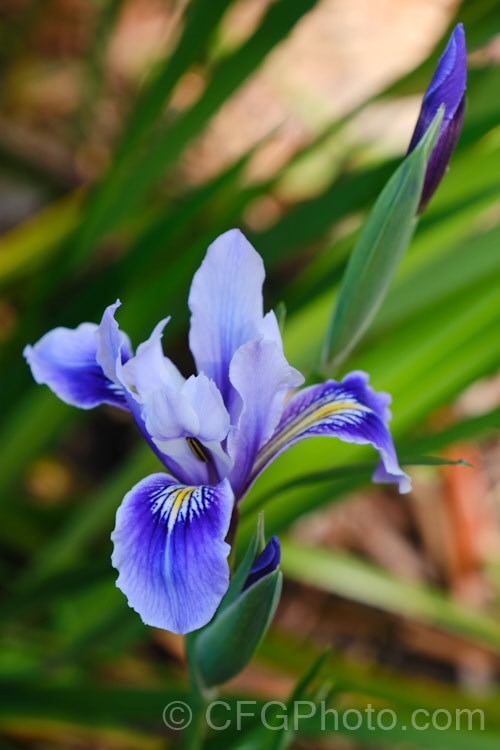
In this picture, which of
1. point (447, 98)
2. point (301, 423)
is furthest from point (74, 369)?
point (447, 98)

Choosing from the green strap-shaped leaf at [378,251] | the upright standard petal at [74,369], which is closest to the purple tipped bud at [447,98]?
the green strap-shaped leaf at [378,251]

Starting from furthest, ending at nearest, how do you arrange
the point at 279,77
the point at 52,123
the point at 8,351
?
the point at 279,77 → the point at 52,123 → the point at 8,351

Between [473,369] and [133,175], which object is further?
[133,175]

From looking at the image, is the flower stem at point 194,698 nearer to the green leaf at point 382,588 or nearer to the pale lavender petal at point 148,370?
the pale lavender petal at point 148,370

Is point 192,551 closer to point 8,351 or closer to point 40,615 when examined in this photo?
point 8,351

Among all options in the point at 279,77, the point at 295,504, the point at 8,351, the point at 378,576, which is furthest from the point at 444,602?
the point at 279,77

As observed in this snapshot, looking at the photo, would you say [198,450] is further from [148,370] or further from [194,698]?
[194,698]
